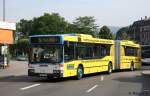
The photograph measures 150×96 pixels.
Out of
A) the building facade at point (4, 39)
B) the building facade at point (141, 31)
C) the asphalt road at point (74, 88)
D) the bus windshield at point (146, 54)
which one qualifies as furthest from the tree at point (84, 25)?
the asphalt road at point (74, 88)

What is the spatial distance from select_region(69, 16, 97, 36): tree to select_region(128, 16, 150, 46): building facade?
1402 inches

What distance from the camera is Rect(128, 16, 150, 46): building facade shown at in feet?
541

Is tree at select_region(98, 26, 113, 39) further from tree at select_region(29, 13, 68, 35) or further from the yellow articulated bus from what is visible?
the yellow articulated bus

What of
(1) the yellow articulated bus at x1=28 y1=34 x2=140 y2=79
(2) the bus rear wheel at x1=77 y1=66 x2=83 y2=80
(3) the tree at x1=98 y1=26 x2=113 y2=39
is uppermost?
(3) the tree at x1=98 y1=26 x2=113 y2=39

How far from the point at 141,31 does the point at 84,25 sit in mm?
47693

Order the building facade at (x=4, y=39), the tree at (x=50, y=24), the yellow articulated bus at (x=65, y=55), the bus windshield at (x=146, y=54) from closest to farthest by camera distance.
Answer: the yellow articulated bus at (x=65, y=55)
the building facade at (x=4, y=39)
the bus windshield at (x=146, y=54)
the tree at (x=50, y=24)

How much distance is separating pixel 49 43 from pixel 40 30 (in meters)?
98.9

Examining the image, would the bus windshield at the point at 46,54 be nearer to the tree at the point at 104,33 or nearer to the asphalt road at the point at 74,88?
the asphalt road at the point at 74,88

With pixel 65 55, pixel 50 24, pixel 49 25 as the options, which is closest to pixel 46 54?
pixel 65 55

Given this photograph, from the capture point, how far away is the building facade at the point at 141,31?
A: 16493cm

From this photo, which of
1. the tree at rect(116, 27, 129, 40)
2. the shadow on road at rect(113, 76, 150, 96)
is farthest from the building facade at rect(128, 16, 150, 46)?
the shadow on road at rect(113, 76, 150, 96)

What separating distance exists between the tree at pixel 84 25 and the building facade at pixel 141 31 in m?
35.6

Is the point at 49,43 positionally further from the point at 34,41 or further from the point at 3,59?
the point at 3,59

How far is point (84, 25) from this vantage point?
129250 mm
